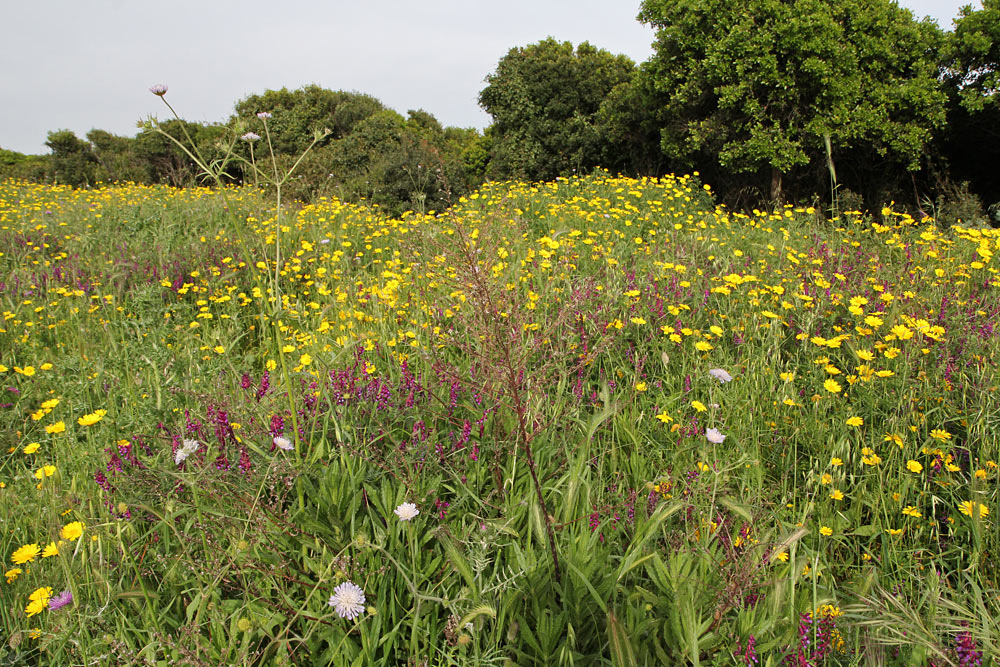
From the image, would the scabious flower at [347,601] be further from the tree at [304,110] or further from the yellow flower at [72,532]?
the tree at [304,110]

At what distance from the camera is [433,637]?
1.31 m

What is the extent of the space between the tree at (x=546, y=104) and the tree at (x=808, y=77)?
18.6 ft

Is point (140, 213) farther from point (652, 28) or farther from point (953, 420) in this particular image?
point (652, 28)

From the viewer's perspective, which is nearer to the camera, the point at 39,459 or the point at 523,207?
the point at 39,459

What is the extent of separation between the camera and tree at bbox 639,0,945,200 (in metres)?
10.9

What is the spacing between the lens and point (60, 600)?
4.47 ft

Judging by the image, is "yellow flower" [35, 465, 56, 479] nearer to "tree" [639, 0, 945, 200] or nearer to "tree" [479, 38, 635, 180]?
"tree" [639, 0, 945, 200]

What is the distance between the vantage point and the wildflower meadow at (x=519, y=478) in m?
1.27

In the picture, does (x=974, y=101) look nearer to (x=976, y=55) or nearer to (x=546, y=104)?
(x=976, y=55)

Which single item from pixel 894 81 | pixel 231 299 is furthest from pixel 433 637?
pixel 894 81

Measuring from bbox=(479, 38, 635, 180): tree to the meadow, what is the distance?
49.2ft

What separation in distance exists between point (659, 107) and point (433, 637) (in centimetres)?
1403

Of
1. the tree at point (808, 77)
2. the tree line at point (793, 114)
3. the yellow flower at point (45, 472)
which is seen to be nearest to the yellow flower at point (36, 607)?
the yellow flower at point (45, 472)

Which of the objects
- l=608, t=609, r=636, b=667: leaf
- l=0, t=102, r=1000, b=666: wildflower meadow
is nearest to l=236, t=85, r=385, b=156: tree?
l=0, t=102, r=1000, b=666: wildflower meadow
